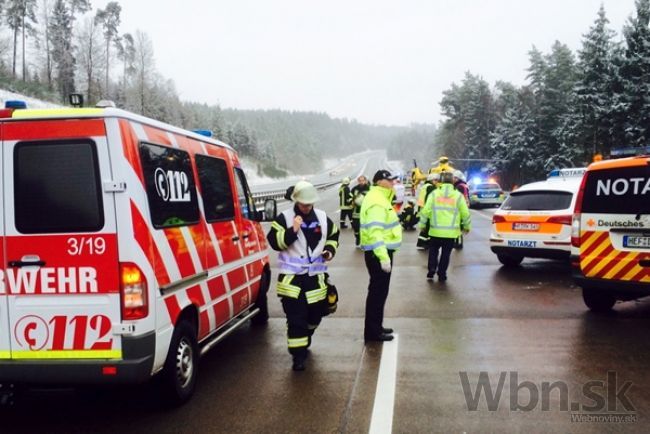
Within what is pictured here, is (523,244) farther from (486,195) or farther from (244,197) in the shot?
(486,195)

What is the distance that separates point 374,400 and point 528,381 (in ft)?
4.64

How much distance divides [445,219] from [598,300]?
9.84 ft

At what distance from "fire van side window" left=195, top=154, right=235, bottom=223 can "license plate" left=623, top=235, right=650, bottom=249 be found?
14.9ft

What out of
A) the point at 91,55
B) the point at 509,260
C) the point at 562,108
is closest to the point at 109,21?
the point at 91,55

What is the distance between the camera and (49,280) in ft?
13.1

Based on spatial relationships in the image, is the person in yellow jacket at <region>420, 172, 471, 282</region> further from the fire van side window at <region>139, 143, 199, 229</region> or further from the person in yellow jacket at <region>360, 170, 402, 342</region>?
the fire van side window at <region>139, 143, 199, 229</region>

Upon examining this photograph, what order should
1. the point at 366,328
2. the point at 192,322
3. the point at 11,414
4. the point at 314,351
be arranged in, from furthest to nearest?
the point at 366,328
the point at 314,351
the point at 192,322
the point at 11,414

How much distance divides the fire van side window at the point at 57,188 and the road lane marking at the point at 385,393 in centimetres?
237

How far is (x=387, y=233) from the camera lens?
6.24m

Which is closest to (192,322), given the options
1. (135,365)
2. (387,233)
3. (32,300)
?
Answer: (135,365)

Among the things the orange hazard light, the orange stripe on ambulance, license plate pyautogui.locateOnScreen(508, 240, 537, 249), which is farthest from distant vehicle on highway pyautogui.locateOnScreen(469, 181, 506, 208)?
the orange stripe on ambulance

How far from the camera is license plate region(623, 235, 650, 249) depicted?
21.7ft

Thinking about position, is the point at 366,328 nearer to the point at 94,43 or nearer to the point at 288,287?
the point at 288,287

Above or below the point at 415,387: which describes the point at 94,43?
above
